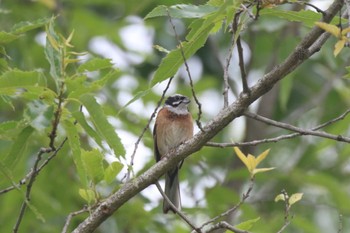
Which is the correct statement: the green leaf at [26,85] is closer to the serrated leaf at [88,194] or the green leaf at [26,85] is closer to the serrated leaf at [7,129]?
the serrated leaf at [7,129]

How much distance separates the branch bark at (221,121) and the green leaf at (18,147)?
1.58 feet

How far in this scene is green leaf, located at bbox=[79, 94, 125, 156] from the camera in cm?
379

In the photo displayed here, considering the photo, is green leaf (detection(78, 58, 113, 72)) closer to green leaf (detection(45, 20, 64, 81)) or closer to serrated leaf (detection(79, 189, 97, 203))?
green leaf (detection(45, 20, 64, 81))

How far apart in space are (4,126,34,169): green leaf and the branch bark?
19.0 inches

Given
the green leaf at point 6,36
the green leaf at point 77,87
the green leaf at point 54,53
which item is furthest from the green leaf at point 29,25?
the green leaf at point 77,87

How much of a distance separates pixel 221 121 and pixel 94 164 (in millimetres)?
855

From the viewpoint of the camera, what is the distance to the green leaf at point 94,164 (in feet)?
14.8

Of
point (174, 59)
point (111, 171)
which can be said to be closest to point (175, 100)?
point (111, 171)

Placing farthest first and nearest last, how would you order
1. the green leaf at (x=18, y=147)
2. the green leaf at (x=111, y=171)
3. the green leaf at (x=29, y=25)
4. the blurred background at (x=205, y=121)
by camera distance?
the blurred background at (x=205, y=121), the green leaf at (x=111, y=171), the green leaf at (x=29, y=25), the green leaf at (x=18, y=147)

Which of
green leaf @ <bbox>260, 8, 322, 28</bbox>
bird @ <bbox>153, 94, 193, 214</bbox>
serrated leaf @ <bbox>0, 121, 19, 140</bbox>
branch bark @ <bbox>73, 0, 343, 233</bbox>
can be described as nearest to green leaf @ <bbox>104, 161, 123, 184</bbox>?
branch bark @ <bbox>73, 0, 343, 233</bbox>

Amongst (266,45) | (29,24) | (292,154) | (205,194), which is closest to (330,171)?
(292,154)

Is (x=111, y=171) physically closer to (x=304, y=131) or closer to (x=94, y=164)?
(x=94, y=164)

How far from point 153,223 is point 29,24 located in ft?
10.8

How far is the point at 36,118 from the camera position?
3.71 meters
